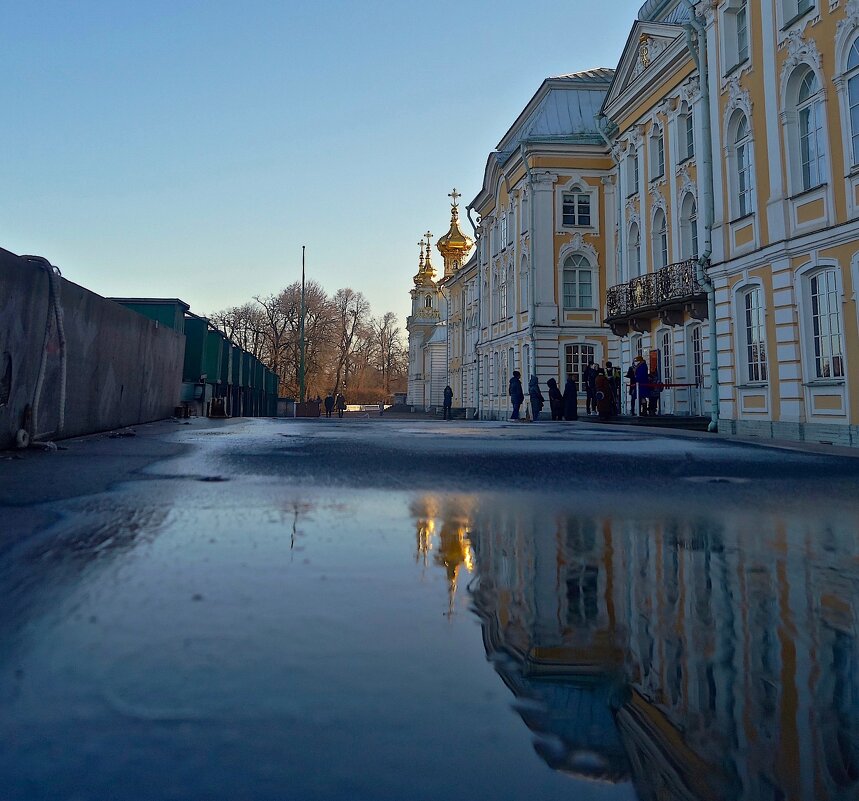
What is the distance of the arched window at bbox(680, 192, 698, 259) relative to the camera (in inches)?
892

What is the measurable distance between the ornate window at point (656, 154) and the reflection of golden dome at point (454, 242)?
4470cm

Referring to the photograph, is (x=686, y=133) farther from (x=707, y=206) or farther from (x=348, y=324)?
(x=348, y=324)

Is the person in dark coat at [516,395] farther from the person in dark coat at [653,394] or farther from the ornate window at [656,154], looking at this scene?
the ornate window at [656,154]

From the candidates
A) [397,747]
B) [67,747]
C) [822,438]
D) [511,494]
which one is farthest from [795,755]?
[822,438]

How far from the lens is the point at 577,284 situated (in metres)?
32.6

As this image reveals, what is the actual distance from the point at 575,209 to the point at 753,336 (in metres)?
17.6

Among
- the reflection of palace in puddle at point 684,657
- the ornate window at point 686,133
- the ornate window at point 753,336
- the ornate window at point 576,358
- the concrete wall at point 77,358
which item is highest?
the ornate window at point 686,133

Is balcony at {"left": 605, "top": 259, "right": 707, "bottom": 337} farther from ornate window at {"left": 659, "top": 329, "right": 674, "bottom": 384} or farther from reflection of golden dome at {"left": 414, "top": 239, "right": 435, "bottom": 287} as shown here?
reflection of golden dome at {"left": 414, "top": 239, "right": 435, "bottom": 287}

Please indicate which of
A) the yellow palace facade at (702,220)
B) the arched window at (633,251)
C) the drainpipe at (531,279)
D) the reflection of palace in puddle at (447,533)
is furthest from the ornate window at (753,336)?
the drainpipe at (531,279)

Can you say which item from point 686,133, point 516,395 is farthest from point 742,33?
point 516,395

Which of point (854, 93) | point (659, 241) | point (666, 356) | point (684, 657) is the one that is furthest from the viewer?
point (659, 241)

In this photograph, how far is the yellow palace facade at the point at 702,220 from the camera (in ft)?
45.3

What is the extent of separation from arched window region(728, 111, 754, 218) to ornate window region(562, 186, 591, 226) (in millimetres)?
15363

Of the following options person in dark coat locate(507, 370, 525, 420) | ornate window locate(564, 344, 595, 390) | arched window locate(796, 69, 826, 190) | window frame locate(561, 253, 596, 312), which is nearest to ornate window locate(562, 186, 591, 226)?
window frame locate(561, 253, 596, 312)
